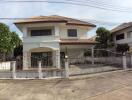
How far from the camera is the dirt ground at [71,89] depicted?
11.8m

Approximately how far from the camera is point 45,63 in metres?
16.9

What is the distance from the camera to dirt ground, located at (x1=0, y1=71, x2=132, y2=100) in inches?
465

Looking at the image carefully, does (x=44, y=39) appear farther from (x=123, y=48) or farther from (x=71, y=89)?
(x=123, y=48)

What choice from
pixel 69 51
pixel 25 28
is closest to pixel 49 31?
pixel 25 28

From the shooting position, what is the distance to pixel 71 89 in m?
13.0

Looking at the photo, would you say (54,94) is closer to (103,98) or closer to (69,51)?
(103,98)

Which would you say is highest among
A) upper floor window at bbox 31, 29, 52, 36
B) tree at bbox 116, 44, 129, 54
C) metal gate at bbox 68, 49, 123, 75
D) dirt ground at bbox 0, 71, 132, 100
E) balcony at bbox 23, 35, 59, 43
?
upper floor window at bbox 31, 29, 52, 36

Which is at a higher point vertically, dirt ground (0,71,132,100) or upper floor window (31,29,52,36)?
upper floor window (31,29,52,36)

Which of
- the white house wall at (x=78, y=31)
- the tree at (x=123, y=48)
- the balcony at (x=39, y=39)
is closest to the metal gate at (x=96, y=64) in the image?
the white house wall at (x=78, y=31)

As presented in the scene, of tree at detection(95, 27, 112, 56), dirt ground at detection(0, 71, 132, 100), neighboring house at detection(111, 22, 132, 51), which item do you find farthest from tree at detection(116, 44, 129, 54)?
dirt ground at detection(0, 71, 132, 100)

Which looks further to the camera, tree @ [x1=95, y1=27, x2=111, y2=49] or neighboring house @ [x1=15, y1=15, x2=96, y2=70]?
tree @ [x1=95, y1=27, x2=111, y2=49]

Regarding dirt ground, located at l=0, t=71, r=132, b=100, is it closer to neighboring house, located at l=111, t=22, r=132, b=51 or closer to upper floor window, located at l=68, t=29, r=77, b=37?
upper floor window, located at l=68, t=29, r=77, b=37

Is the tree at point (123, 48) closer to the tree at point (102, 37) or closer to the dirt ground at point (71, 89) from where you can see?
the tree at point (102, 37)

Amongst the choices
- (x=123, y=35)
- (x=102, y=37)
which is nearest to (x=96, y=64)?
(x=102, y=37)
